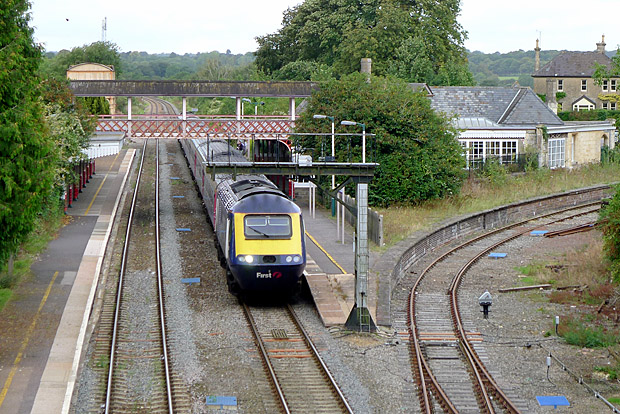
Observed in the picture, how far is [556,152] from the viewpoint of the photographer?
175 ft

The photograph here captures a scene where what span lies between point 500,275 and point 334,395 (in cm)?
1376

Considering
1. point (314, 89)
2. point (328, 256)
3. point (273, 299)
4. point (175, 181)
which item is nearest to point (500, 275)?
point (328, 256)

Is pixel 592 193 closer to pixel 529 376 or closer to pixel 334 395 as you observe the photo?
pixel 529 376

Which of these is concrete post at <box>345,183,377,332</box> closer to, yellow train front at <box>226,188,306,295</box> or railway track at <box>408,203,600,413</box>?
railway track at <box>408,203,600,413</box>

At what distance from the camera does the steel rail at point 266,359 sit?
597 inches

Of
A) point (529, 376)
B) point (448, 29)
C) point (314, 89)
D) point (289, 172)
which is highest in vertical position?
point (448, 29)

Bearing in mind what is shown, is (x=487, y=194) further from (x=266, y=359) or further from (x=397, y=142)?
(x=266, y=359)

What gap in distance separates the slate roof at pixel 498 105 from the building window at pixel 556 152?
124 cm

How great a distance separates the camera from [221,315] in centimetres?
2131

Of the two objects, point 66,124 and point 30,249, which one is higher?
point 66,124

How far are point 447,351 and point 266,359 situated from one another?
450 cm

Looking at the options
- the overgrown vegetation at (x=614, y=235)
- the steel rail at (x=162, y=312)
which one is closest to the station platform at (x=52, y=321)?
the steel rail at (x=162, y=312)

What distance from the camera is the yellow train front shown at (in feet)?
69.7

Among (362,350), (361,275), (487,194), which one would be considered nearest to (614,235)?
(361,275)
